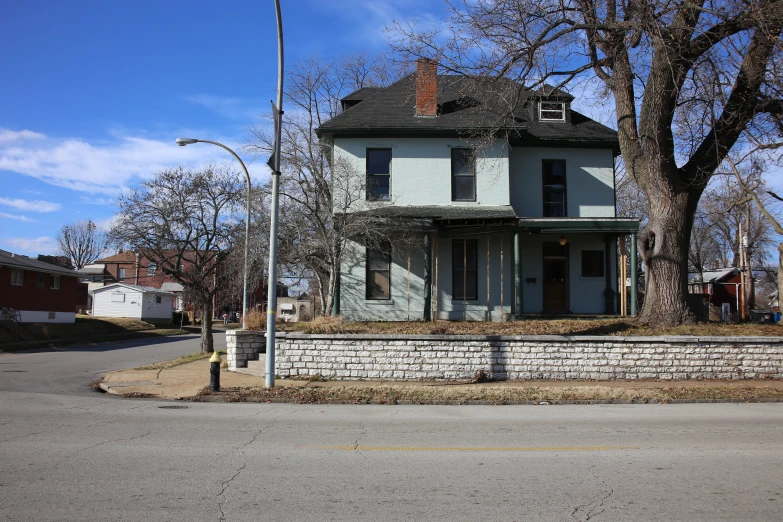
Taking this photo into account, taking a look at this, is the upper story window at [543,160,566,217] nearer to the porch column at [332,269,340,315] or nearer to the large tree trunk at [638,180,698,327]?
the large tree trunk at [638,180,698,327]

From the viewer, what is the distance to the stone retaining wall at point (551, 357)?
47.3ft

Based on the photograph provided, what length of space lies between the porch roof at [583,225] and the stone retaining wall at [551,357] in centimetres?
679

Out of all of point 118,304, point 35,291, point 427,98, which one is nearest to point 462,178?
point 427,98

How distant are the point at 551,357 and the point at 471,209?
7912 mm

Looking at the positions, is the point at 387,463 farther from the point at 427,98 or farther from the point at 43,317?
the point at 43,317

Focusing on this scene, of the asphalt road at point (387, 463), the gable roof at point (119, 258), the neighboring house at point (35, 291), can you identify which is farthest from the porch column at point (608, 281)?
the gable roof at point (119, 258)

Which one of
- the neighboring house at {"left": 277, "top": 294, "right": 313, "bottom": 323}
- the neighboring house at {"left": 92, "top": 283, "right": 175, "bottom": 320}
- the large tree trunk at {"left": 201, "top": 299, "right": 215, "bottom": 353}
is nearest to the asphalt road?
the large tree trunk at {"left": 201, "top": 299, "right": 215, "bottom": 353}

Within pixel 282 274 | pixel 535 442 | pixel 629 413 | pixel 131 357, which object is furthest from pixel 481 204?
pixel 131 357

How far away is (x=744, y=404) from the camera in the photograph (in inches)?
459

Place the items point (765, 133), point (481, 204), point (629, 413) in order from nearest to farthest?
point (629, 413), point (765, 133), point (481, 204)

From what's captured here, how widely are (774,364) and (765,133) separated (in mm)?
6049

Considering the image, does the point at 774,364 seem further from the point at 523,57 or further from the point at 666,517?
the point at 666,517

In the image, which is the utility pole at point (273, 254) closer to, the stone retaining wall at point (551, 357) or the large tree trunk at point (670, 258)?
the stone retaining wall at point (551, 357)

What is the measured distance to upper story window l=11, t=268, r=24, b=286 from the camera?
35281mm
